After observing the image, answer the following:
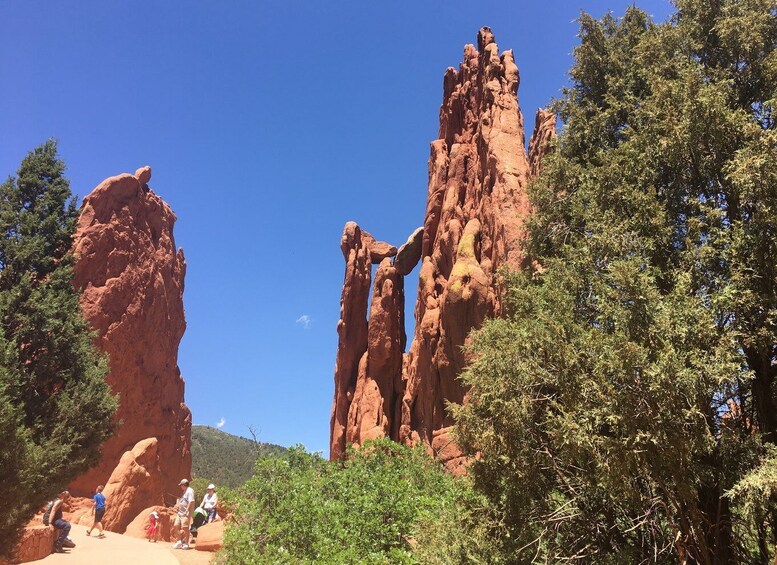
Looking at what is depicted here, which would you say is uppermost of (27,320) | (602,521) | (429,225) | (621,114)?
(429,225)

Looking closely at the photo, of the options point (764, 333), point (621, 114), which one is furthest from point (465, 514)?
point (621, 114)

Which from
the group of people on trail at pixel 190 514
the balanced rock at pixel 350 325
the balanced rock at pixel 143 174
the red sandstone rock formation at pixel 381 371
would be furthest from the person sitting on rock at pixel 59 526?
the balanced rock at pixel 143 174

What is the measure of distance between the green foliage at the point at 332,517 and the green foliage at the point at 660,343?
108 inches

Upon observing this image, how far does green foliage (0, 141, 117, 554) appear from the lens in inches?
580

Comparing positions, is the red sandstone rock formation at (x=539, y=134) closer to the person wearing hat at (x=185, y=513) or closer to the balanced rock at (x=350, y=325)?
the balanced rock at (x=350, y=325)

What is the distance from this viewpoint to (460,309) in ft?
98.8

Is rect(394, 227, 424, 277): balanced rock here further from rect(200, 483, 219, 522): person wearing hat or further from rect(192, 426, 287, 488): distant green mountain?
rect(200, 483, 219, 522): person wearing hat

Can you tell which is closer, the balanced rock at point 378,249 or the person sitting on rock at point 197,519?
the person sitting on rock at point 197,519

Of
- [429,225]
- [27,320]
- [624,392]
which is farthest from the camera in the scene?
[429,225]

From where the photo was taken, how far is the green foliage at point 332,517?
10.9 meters

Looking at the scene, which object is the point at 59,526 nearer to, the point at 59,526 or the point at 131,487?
the point at 59,526

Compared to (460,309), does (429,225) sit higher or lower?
higher

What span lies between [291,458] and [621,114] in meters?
14.8

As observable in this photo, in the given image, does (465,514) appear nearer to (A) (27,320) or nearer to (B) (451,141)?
(A) (27,320)
